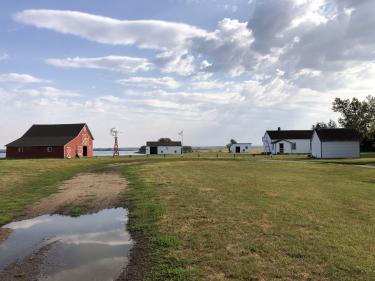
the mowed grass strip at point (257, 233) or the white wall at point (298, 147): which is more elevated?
the white wall at point (298, 147)

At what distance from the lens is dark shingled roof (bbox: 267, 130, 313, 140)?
9031 cm

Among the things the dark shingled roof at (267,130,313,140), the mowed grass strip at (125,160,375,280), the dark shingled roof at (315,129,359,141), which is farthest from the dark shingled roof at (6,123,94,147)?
the mowed grass strip at (125,160,375,280)

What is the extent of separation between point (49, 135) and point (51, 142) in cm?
409

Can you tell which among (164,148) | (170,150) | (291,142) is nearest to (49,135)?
(164,148)

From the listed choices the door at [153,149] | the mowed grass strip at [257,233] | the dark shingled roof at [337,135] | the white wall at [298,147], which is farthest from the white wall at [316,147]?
the door at [153,149]

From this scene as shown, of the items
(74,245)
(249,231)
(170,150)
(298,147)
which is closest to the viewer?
(74,245)

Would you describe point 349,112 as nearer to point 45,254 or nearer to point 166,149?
point 166,149

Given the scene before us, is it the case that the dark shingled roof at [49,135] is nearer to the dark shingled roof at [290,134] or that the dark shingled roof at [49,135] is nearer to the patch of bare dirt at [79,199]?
the dark shingled roof at [290,134]

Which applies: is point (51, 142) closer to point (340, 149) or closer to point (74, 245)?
point (340, 149)

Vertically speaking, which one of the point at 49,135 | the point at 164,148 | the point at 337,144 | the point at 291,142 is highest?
the point at 49,135

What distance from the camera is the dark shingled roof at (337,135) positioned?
67.2 meters

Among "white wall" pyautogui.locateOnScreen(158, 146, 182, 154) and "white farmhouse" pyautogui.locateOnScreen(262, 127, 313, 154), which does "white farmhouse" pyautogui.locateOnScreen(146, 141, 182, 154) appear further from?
"white farmhouse" pyautogui.locateOnScreen(262, 127, 313, 154)

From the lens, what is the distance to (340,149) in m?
67.2

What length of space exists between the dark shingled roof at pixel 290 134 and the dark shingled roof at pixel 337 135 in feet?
66.8
